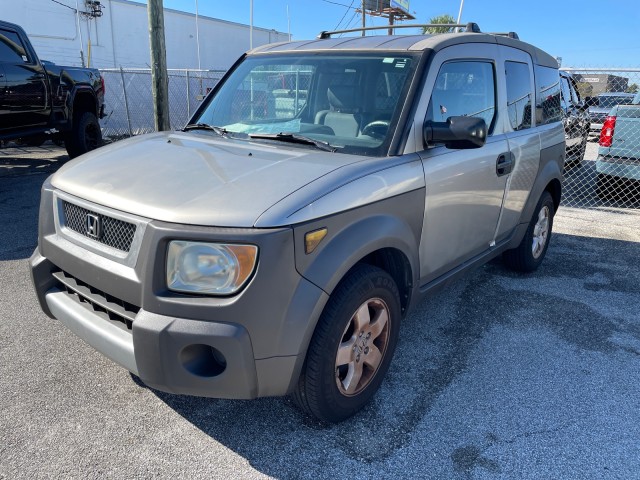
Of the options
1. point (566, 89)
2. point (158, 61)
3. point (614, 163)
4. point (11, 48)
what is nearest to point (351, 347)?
point (158, 61)

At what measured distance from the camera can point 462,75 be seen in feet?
10.7

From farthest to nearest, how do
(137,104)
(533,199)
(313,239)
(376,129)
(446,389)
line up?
(137,104), (533,199), (446,389), (376,129), (313,239)

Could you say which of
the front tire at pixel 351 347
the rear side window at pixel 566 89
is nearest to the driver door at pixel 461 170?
the front tire at pixel 351 347

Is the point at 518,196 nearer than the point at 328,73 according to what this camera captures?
No

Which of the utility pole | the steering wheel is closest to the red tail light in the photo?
the steering wheel

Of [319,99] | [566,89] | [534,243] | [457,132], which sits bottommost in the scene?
[534,243]

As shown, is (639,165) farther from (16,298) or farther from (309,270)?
(16,298)

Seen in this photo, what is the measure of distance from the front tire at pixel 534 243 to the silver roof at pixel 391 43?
1.51m

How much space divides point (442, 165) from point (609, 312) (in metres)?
2.23

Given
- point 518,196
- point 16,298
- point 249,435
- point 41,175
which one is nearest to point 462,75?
point 518,196

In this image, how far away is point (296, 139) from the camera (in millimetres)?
2877

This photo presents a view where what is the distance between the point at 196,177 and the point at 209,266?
51cm

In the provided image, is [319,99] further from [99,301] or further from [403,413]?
[403,413]

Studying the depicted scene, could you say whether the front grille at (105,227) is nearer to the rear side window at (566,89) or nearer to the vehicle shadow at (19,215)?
the vehicle shadow at (19,215)
